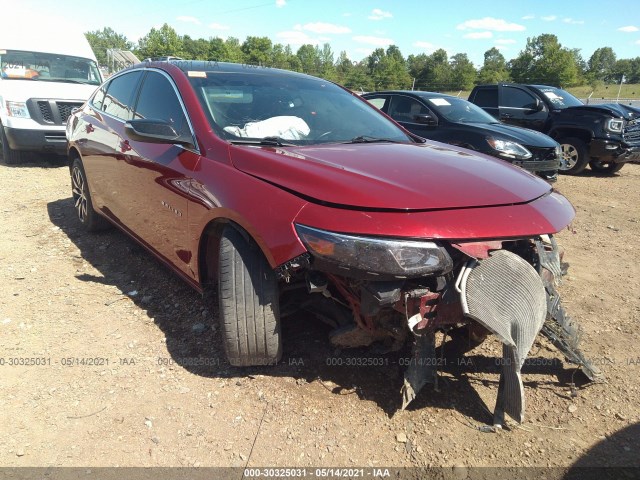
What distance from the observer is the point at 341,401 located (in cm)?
243

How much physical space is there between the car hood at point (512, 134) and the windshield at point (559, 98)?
314cm

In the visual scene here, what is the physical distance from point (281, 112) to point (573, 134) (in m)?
8.38

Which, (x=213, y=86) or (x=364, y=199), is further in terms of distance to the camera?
(x=213, y=86)

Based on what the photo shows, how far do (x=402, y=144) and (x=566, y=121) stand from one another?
7883mm

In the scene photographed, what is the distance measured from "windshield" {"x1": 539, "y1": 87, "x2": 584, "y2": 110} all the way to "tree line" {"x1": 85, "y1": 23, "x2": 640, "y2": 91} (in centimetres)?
2657

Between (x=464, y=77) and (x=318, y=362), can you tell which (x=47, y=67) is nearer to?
(x=318, y=362)

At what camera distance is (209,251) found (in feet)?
9.28

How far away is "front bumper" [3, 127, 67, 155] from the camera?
7.71 meters

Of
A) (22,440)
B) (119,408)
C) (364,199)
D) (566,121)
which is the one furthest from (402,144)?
(566,121)

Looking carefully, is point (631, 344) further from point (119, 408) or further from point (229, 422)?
point (119, 408)

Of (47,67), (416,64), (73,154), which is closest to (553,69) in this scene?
(416,64)

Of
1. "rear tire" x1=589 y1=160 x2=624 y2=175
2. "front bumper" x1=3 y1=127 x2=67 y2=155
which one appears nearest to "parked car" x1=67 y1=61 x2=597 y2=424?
"front bumper" x1=3 y1=127 x2=67 y2=155

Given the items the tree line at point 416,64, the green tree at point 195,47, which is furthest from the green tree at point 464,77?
the green tree at point 195,47

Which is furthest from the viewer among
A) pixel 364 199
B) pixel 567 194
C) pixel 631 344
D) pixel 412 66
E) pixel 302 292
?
pixel 412 66
